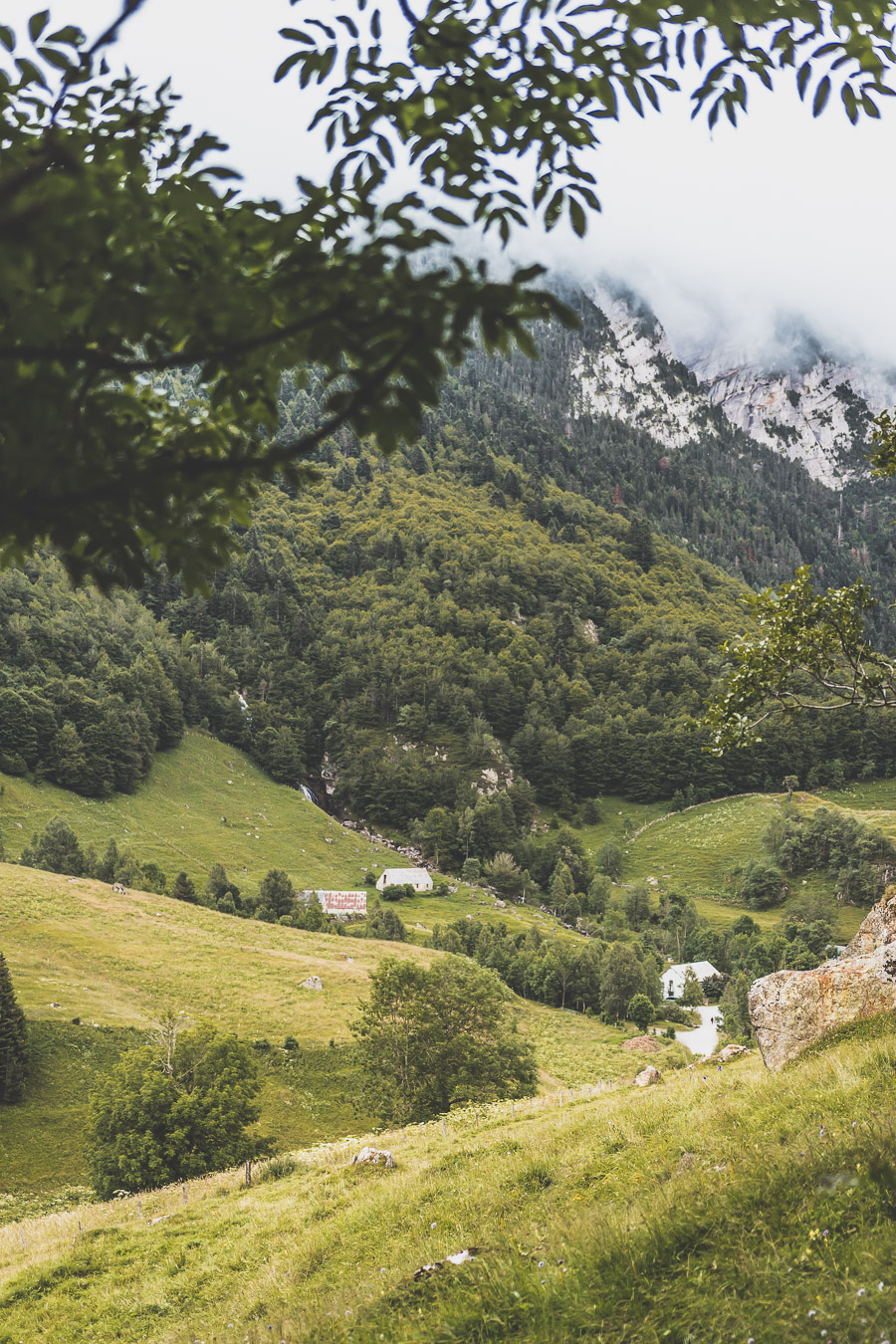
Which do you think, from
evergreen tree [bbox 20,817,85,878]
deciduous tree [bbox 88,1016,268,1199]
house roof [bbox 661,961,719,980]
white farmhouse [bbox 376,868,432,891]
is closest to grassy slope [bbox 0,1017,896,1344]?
deciduous tree [bbox 88,1016,268,1199]

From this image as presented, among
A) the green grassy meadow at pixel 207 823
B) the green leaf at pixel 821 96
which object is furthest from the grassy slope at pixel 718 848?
the green leaf at pixel 821 96

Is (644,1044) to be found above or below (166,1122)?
below

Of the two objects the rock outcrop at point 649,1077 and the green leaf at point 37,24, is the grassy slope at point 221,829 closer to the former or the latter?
the rock outcrop at point 649,1077

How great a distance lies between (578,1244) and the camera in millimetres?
6285

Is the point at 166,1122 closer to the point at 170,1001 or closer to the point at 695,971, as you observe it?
the point at 170,1001

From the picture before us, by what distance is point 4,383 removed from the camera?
2803 millimetres

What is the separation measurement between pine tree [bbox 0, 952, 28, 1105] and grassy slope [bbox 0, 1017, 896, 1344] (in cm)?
3769

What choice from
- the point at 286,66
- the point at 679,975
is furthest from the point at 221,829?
the point at 286,66

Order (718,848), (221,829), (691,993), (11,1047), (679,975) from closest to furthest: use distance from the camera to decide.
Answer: (11,1047)
(691,993)
(679,975)
(221,829)
(718,848)

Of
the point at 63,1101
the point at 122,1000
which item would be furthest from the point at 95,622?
the point at 63,1101

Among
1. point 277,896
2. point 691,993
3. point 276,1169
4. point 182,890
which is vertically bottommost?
point 691,993

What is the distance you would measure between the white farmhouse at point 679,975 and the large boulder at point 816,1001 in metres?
97.2

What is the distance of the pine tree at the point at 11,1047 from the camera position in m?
46.7

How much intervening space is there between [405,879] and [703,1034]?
64722 mm
